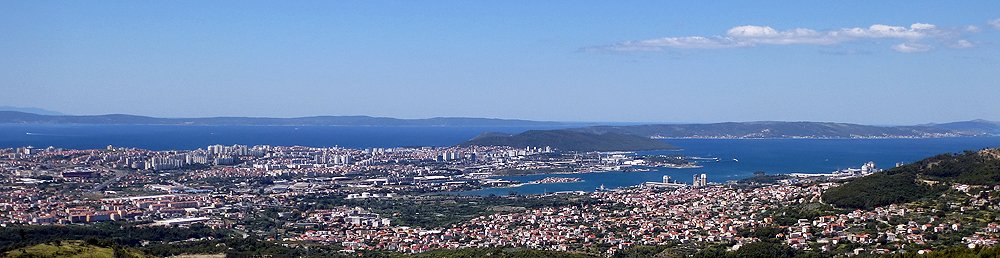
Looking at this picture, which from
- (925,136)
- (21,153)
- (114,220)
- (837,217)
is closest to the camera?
(837,217)

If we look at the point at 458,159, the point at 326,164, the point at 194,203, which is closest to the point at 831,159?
the point at 458,159

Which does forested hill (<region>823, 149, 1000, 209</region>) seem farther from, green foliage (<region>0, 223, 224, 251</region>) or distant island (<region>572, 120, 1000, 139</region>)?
distant island (<region>572, 120, 1000, 139</region>)

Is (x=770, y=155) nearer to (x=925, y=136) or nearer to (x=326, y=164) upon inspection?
(x=326, y=164)

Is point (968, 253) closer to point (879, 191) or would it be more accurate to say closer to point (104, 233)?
point (879, 191)

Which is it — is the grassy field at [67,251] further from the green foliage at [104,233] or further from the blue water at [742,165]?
the blue water at [742,165]

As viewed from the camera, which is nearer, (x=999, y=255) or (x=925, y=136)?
(x=999, y=255)

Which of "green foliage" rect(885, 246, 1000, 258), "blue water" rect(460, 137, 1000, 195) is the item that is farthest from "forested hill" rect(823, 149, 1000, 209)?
"blue water" rect(460, 137, 1000, 195)
